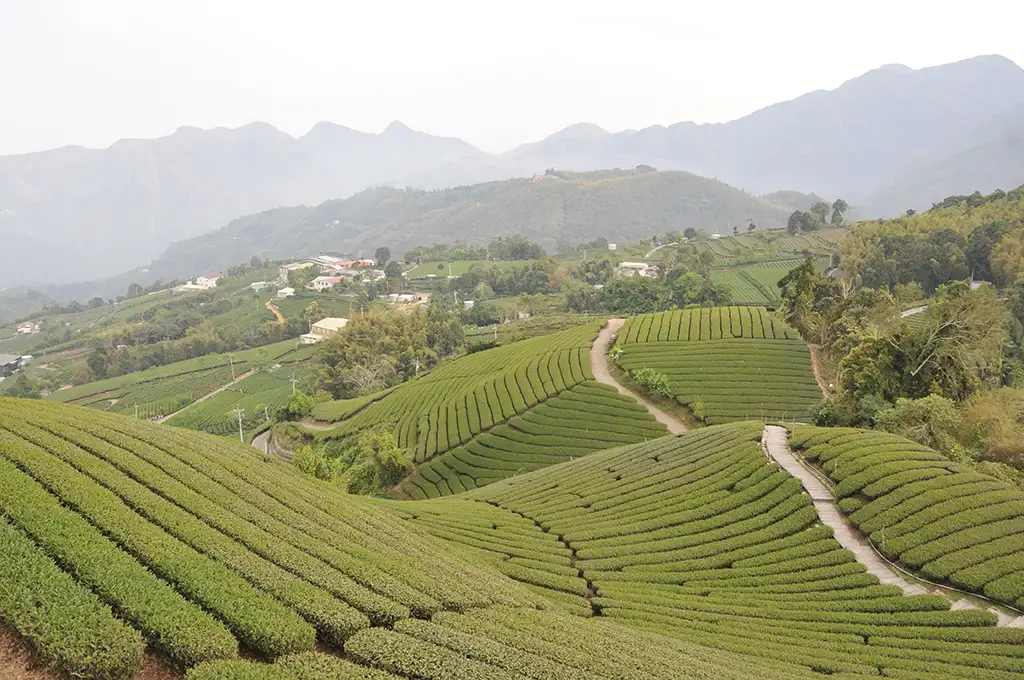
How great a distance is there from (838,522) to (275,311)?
421ft

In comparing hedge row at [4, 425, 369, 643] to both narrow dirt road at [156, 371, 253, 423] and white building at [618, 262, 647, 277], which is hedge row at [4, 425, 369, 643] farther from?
white building at [618, 262, 647, 277]

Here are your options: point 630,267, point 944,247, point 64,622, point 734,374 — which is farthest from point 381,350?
point 944,247

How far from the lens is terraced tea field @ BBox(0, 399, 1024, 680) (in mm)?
10695

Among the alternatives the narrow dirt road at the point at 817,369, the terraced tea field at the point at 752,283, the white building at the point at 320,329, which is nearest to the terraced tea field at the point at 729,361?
the narrow dirt road at the point at 817,369

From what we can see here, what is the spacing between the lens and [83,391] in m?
91.1

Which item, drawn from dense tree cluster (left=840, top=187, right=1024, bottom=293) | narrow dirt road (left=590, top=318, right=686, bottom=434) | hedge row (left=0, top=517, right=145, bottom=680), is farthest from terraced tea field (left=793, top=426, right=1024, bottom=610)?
dense tree cluster (left=840, top=187, right=1024, bottom=293)

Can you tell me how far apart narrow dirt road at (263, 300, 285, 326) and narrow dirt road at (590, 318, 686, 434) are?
82216 mm

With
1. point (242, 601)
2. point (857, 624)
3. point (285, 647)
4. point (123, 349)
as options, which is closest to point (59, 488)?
point (242, 601)

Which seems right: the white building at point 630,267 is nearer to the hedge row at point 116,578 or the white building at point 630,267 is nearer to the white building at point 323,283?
the white building at point 323,283

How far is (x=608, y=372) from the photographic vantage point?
49.0 m

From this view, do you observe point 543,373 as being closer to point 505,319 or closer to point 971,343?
point 971,343

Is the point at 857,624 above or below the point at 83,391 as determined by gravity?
above

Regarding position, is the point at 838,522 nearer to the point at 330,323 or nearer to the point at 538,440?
the point at 538,440

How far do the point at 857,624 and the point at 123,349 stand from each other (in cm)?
12106
